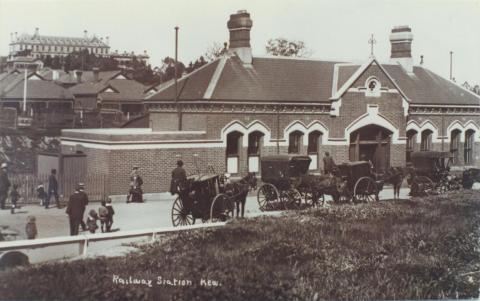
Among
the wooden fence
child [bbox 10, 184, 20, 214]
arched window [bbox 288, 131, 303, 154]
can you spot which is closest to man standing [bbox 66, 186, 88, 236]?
child [bbox 10, 184, 20, 214]

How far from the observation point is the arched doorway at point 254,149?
19594 mm

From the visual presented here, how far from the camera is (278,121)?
20359mm

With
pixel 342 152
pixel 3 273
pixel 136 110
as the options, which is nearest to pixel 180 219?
pixel 3 273

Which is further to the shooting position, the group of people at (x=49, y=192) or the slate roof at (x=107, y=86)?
the slate roof at (x=107, y=86)

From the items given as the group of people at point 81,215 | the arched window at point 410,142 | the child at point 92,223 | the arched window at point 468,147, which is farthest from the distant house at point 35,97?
the arched window at point 468,147

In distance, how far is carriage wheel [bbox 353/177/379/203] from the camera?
18812 mm

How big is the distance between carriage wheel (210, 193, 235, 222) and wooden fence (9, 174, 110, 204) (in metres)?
3.69

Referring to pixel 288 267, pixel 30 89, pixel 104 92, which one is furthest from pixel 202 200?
pixel 104 92

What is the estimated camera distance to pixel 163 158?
1856 cm

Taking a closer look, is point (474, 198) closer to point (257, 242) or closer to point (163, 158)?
point (257, 242)

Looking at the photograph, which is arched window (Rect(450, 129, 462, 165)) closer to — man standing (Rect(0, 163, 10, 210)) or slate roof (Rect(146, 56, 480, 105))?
slate roof (Rect(146, 56, 480, 105))

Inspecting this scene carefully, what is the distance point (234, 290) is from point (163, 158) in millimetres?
8378

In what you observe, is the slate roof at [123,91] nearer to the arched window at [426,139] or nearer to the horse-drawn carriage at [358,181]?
the arched window at [426,139]

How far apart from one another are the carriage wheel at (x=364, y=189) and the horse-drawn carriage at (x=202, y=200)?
5.40 meters
